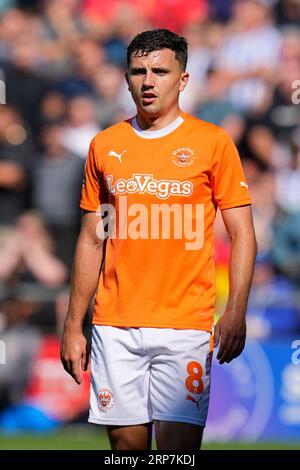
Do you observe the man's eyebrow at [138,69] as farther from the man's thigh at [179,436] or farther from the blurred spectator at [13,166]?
the blurred spectator at [13,166]

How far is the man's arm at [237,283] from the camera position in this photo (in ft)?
15.1

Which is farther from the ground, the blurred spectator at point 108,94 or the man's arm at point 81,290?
the blurred spectator at point 108,94

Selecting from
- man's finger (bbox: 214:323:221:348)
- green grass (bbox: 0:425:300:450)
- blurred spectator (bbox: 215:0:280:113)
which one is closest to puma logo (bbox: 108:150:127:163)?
man's finger (bbox: 214:323:221:348)

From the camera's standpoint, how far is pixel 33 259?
10273 millimetres

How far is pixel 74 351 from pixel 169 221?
81 cm

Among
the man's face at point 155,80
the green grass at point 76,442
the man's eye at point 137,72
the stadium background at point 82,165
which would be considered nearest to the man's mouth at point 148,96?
the man's face at point 155,80

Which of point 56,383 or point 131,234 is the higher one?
point 131,234

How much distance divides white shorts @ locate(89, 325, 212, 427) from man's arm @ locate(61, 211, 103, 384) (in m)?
0.15

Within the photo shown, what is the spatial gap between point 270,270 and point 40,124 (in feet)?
9.63

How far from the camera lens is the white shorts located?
4707mm

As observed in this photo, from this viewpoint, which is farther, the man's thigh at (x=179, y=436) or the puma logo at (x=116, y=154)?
the puma logo at (x=116, y=154)

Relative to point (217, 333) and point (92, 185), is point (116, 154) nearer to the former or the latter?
point (92, 185)

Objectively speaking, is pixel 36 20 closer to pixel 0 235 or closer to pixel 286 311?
pixel 0 235

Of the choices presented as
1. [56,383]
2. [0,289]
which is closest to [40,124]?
[0,289]
